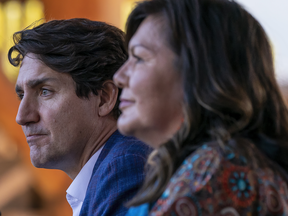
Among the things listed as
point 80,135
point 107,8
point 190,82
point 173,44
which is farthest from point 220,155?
point 107,8

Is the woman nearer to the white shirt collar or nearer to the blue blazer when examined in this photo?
the blue blazer

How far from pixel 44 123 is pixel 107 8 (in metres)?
4.78

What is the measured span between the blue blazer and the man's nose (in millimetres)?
369

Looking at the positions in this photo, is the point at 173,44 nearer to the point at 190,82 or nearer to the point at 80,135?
the point at 190,82

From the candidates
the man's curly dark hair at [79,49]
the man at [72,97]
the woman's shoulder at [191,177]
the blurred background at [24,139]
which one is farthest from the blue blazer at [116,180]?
the blurred background at [24,139]

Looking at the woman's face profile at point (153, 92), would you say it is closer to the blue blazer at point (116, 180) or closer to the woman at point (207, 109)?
the woman at point (207, 109)

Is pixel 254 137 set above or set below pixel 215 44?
below

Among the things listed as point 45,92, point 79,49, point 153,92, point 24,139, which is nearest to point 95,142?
point 45,92

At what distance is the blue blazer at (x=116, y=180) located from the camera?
1.24 metres

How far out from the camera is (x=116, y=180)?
128 cm

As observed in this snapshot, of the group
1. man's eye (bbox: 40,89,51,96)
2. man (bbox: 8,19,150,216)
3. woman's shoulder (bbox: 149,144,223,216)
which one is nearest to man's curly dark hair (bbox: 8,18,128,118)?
man (bbox: 8,19,150,216)

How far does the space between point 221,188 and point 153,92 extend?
29 centimetres

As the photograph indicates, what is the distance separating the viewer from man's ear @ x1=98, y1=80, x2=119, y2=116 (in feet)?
5.23

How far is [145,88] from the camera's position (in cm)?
90
